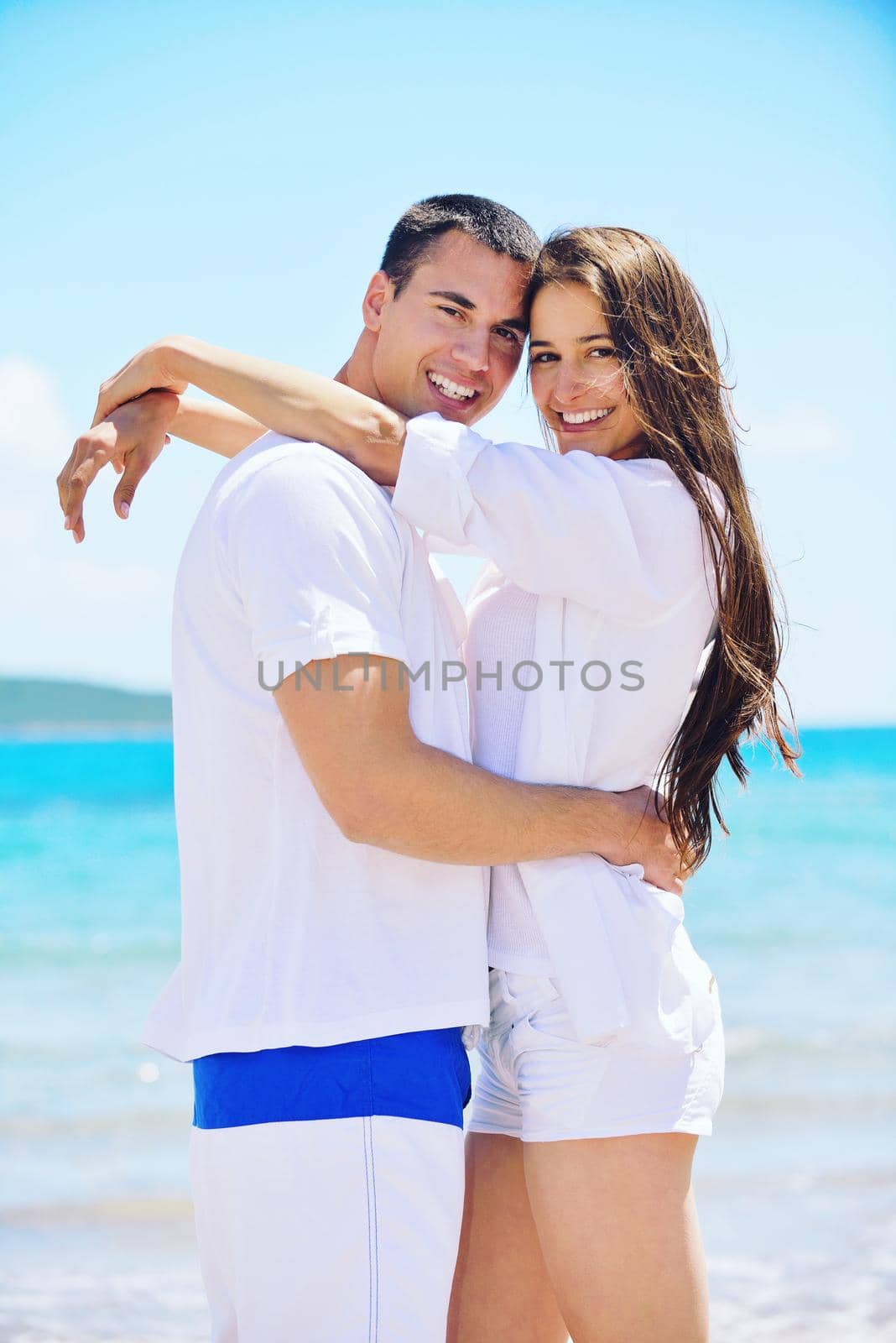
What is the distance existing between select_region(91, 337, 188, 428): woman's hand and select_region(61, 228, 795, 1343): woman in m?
0.34

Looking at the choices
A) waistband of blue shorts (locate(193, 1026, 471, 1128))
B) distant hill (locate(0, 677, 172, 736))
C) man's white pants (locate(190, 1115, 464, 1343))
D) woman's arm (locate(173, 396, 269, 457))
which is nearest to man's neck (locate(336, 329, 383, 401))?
woman's arm (locate(173, 396, 269, 457))

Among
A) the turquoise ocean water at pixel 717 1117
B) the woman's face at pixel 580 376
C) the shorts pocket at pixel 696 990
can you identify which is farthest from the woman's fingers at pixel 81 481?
the turquoise ocean water at pixel 717 1117

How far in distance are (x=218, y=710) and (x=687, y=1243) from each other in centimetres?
108

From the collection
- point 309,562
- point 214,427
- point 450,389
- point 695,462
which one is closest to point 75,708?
point 214,427

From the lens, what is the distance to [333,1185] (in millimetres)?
1729

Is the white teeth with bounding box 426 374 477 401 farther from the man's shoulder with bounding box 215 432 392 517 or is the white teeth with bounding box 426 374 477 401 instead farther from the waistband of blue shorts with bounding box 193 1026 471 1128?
the waistband of blue shorts with bounding box 193 1026 471 1128

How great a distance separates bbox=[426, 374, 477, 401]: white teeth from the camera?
97.6 inches

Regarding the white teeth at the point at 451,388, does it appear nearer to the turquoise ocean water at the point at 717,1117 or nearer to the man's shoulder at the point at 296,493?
the man's shoulder at the point at 296,493

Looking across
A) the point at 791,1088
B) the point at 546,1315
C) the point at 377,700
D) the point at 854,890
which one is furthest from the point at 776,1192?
→ the point at 854,890

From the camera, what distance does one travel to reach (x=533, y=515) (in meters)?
2.01

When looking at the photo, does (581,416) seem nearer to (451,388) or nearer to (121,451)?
(451,388)

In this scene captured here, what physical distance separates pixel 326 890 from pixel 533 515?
660 mm

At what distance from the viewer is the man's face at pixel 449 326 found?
2.45m

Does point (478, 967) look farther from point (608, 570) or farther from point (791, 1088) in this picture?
point (791, 1088)
